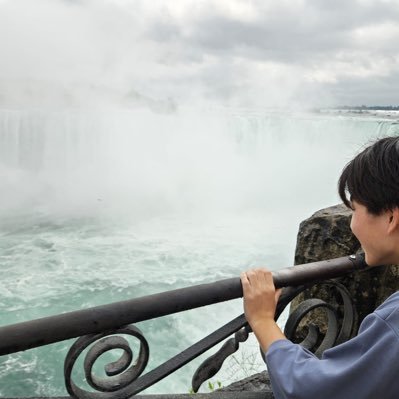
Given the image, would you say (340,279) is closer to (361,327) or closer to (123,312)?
(361,327)

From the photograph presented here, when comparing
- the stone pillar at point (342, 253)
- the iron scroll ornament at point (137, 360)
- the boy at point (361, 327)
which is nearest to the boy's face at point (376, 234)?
the boy at point (361, 327)

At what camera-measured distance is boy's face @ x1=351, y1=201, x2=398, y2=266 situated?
1.17 meters

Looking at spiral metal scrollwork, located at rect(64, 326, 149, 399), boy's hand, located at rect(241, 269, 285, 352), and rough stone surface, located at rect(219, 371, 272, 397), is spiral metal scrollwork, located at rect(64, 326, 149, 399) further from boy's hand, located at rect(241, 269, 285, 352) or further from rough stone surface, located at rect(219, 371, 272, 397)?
rough stone surface, located at rect(219, 371, 272, 397)

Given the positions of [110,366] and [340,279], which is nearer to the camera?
[110,366]

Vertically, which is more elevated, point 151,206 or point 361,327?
point 361,327

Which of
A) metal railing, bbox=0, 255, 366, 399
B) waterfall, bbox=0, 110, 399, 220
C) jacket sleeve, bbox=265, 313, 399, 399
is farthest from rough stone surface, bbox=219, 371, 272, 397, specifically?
waterfall, bbox=0, 110, 399, 220

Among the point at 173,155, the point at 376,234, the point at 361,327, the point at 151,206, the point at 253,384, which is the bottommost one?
the point at 151,206

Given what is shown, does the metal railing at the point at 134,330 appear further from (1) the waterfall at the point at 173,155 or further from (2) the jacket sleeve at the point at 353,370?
(1) the waterfall at the point at 173,155

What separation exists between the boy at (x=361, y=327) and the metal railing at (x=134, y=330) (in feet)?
0.40

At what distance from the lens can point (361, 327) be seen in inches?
42.1

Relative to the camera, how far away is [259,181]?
2627cm

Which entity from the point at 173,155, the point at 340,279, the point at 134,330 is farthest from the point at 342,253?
the point at 173,155

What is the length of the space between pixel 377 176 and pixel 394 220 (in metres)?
0.12

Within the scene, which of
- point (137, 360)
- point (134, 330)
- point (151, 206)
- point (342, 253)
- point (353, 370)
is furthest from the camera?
point (151, 206)
